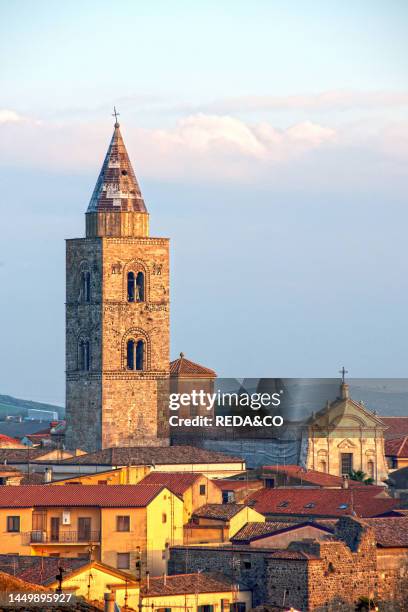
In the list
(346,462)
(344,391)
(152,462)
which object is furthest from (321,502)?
(344,391)

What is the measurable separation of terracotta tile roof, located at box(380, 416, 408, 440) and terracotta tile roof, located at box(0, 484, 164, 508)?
128 ft

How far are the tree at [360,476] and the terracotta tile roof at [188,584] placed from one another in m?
36.8

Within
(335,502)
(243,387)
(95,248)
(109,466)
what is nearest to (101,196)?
(95,248)

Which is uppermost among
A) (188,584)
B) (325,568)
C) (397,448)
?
(397,448)

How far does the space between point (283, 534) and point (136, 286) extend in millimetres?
38661

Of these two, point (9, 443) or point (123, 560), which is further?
point (9, 443)

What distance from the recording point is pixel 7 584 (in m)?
61.7

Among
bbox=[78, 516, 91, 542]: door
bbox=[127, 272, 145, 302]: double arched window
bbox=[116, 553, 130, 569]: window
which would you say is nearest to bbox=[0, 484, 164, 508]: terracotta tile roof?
bbox=[78, 516, 91, 542]: door

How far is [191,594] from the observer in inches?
2810

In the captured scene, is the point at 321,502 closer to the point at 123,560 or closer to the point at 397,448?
the point at 123,560

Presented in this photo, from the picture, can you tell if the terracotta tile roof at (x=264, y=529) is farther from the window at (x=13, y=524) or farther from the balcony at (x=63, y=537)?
the window at (x=13, y=524)

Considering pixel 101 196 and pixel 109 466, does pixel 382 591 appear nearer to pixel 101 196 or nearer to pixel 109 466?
pixel 109 466

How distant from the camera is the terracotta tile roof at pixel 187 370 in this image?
119 metres

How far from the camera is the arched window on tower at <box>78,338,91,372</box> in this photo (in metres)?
117
